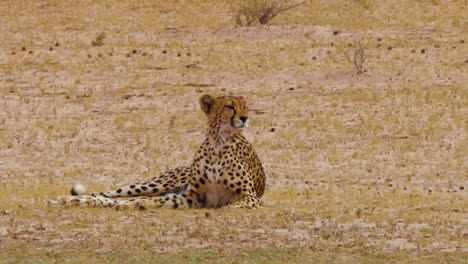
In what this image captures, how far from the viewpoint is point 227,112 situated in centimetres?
1516

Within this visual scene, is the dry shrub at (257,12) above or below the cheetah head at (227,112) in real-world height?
above

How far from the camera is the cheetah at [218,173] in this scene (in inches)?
596

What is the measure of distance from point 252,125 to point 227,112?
9346mm

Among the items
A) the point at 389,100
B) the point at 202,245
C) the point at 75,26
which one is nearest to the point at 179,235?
the point at 202,245

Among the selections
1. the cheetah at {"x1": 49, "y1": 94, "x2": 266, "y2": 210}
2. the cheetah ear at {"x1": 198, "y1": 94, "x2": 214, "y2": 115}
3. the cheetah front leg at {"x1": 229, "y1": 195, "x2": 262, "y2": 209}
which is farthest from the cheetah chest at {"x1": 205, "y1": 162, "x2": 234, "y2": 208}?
the cheetah ear at {"x1": 198, "y1": 94, "x2": 214, "y2": 115}

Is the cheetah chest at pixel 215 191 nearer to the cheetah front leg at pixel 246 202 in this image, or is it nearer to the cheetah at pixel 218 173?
the cheetah at pixel 218 173

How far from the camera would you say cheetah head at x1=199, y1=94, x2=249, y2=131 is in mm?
15062

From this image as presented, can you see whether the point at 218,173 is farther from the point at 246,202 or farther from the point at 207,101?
the point at 207,101

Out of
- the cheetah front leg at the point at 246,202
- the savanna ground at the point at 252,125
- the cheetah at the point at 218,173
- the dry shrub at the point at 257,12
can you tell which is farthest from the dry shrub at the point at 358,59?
the cheetah front leg at the point at 246,202

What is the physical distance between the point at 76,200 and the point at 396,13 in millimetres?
27488

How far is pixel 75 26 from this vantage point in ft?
130

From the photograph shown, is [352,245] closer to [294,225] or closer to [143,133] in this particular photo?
[294,225]

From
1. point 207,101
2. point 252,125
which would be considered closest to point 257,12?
point 252,125

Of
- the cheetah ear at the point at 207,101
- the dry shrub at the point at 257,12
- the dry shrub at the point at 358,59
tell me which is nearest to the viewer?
the cheetah ear at the point at 207,101
